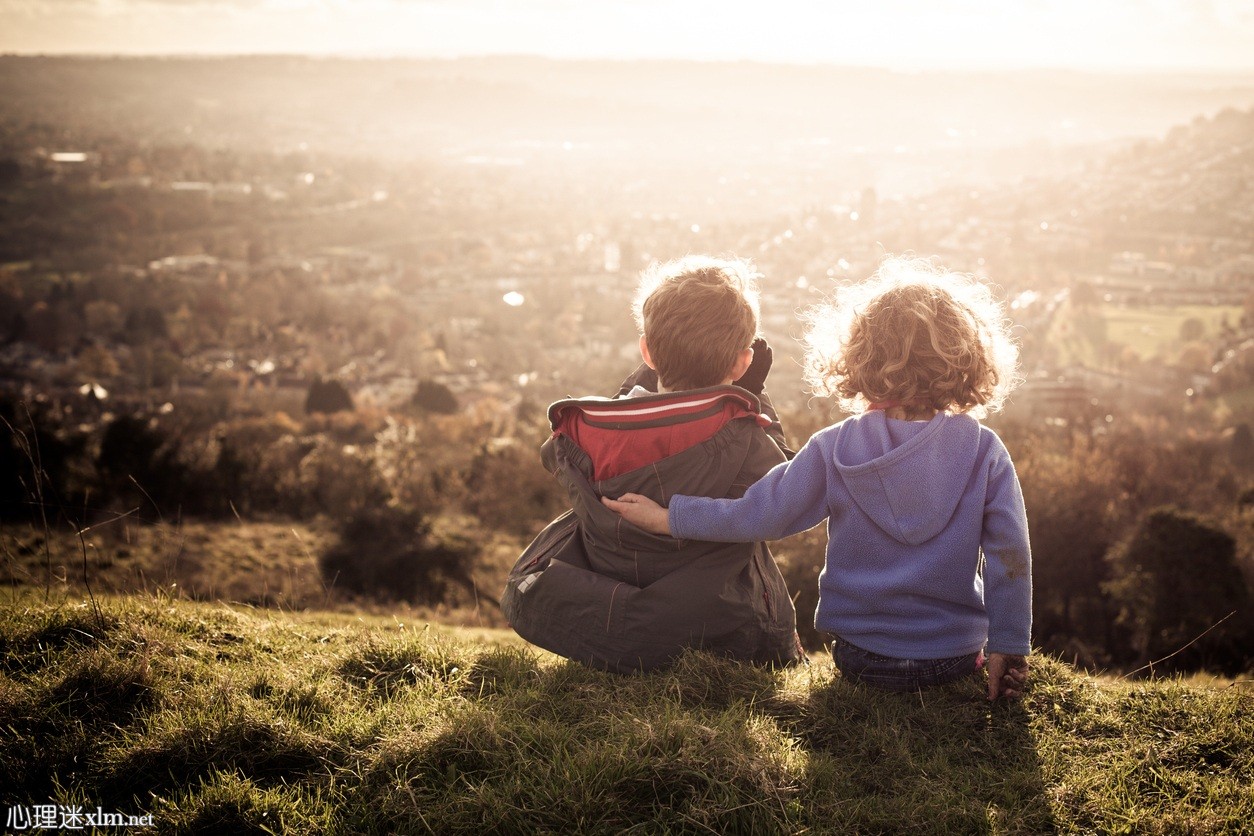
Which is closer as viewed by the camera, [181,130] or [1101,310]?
[1101,310]

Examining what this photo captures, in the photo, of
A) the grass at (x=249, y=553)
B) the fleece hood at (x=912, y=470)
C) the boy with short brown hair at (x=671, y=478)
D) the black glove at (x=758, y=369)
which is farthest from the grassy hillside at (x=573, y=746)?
the grass at (x=249, y=553)

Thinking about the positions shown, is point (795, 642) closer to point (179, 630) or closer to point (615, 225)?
point (179, 630)

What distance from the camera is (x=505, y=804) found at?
235 centimetres

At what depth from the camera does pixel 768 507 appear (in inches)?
120

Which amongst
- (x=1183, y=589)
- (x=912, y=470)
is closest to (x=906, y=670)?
(x=912, y=470)

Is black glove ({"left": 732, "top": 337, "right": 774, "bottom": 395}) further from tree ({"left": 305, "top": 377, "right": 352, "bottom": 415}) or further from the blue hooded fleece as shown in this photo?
tree ({"left": 305, "top": 377, "right": 352, "bottom": 415})

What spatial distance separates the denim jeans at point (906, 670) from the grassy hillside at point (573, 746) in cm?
6

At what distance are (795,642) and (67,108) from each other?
11687 cm

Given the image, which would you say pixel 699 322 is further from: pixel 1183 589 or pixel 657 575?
pixel 1183 589

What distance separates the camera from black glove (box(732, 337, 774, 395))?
340 cm

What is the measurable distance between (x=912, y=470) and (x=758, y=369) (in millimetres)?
760

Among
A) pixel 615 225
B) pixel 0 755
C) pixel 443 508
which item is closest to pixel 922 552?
pixel 0 755

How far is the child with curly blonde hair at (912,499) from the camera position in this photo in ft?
9.64

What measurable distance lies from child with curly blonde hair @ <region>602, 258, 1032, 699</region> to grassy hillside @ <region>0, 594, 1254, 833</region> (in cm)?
24
